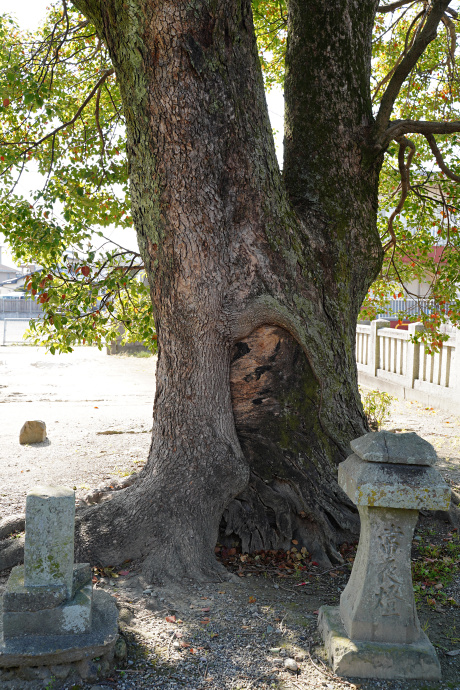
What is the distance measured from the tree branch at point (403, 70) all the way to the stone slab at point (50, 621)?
4472mm

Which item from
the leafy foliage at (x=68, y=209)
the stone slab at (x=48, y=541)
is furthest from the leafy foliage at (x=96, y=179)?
the stone slab at (x=48, y=541)

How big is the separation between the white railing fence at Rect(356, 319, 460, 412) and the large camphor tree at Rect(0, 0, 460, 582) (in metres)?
5.54

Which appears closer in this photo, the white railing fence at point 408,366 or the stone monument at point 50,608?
the stone monument at point 50,608

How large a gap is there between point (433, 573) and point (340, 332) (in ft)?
6.72

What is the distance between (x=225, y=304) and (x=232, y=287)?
0.14m

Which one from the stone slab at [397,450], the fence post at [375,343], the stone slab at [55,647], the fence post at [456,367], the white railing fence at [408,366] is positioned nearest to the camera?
the stone slab at [55,647]

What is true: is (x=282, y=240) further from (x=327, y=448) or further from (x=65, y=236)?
(x=65, y=236)

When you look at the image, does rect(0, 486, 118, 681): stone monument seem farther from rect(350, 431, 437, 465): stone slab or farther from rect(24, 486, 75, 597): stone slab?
rect(350, 431, 437, 465): stone slab

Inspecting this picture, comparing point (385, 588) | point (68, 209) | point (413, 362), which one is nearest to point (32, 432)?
point (68, 209)

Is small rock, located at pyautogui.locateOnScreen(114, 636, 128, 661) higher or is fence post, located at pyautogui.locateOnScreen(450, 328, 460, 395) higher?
fence post, located at pyautogui.locateOnScreen(450, 328, 460, 395)

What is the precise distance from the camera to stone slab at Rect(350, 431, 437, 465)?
2830mm

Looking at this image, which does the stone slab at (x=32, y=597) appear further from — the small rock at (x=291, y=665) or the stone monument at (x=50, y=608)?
the small rock at (x=291, y=665)

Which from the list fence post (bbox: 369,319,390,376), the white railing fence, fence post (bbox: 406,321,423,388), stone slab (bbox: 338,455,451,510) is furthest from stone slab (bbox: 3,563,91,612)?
fence post (bbox: 369,319,390,376)

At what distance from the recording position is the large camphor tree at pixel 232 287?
3.89m
